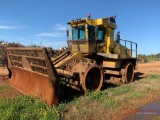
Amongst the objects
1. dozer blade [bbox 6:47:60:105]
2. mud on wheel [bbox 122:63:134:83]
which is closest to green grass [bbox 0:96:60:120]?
dozer blade [bbox 6:47:60:105]

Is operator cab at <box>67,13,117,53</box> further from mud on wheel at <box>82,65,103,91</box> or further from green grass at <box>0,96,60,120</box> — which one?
green grass at <box>0,96,60,120</box>

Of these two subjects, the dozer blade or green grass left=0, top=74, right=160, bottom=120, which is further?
the dozer blade

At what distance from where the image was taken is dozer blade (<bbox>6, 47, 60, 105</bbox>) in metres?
7.84

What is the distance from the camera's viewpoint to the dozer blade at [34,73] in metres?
7.84

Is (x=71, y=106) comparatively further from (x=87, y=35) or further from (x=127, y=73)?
(x=127, y=73)

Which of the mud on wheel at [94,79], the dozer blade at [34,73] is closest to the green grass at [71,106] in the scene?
the dozer blade at [34,73]

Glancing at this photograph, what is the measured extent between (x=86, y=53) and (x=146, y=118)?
4.82 m

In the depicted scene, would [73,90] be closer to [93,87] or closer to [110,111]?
[93,87]

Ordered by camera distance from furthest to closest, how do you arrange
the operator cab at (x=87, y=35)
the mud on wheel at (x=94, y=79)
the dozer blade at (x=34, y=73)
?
the operator cab at (x=87, y=35)
the mud on wheel at (x=94, y=79)
the dozer blade at (x=34, y=73)

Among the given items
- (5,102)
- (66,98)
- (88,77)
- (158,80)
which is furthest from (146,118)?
(158,80)

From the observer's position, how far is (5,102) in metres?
7.89

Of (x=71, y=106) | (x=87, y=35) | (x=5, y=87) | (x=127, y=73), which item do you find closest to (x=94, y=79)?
(x=87, y=35)

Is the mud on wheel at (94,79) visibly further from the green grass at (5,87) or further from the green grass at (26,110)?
the green grass at (5,87)

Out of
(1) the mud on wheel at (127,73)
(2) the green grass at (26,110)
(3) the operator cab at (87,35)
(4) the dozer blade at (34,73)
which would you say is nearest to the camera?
(2) the green grass at (26,110)
